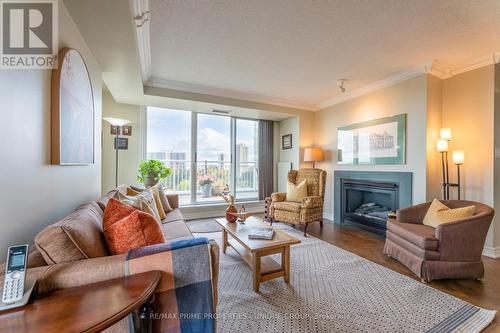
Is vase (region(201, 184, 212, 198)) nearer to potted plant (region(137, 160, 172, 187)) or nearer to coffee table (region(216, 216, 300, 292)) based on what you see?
potted plant (region(137, 160, 172, 187))

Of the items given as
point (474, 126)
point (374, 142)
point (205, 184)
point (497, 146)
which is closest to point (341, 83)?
point (374, 142)

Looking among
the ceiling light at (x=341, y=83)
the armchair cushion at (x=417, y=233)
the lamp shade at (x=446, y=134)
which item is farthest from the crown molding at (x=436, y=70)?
the armchair cushion at (x=417, y=233)

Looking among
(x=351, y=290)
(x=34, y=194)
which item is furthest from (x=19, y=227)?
(x=351, y=290)

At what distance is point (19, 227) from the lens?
1163 millimetres

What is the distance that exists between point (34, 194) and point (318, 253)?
8.99 ft

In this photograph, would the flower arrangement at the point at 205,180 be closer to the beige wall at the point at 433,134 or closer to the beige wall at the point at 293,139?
the beige wall at the point at 293,139

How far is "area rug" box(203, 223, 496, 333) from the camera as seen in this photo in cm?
152

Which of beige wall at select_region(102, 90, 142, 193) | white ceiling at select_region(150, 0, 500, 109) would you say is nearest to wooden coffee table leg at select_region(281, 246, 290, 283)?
white ceiling at select_region(150, 0, 500, 109)

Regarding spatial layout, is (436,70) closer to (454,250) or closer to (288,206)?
(454,250)

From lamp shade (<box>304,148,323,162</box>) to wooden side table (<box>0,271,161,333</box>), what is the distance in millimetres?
3878

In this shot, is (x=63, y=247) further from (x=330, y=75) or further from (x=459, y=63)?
(x=459, y=63)

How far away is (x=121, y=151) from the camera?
3906 mm

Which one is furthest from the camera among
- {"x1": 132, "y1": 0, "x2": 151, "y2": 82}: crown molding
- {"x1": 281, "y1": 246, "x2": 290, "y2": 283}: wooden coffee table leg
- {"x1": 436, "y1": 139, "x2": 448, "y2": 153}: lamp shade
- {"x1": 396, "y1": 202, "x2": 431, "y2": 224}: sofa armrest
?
{"x1": 436, "y1": 139, "x2": 448, "y2": 153}: lamp shade

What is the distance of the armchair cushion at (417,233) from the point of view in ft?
6.72
